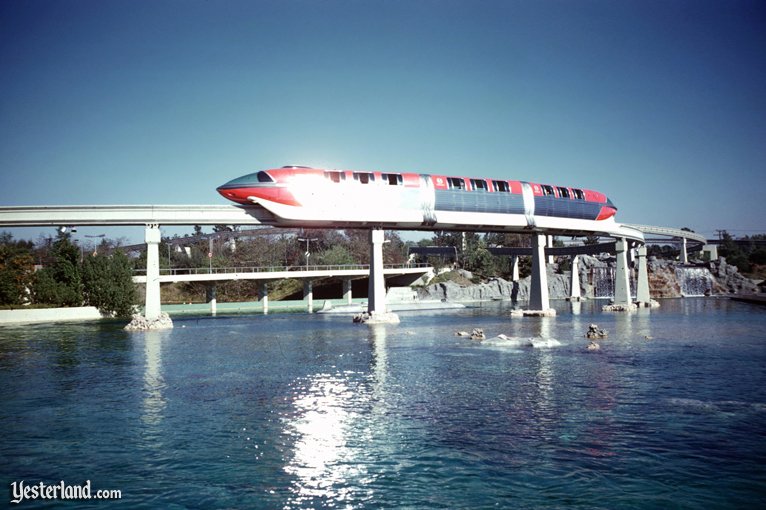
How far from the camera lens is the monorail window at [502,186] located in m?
60.1

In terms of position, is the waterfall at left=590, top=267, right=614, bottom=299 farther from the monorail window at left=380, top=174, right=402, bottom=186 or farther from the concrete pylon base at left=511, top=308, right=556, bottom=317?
the monorail window at left=380, top=174, right=402, bottom=186

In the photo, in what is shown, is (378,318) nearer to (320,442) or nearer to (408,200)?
(408,200)

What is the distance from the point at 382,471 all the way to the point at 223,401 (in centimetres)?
1011

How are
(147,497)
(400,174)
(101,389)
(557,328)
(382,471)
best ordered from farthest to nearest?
(400,174)
(557,328)
(101,389)
(382,471)
(147,497)

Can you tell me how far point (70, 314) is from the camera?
229 feet

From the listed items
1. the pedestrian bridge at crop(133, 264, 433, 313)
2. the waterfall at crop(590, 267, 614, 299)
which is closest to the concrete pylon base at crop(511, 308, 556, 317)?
the pedestrian bridge at crop(133, 264, 433, 313)

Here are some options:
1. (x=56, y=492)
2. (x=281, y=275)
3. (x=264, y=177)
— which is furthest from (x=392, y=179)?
(x=56, y=492)

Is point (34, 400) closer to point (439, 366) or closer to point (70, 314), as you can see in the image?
point (439, 366)

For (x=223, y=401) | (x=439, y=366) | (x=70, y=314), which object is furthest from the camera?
(x=70, y=314)

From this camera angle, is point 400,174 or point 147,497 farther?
point 400,174

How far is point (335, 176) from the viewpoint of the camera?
170ft

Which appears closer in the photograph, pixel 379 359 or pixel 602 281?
pixel 379 359

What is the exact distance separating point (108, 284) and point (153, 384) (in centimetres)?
5200

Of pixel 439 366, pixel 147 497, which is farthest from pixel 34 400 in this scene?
pixel 439 366
